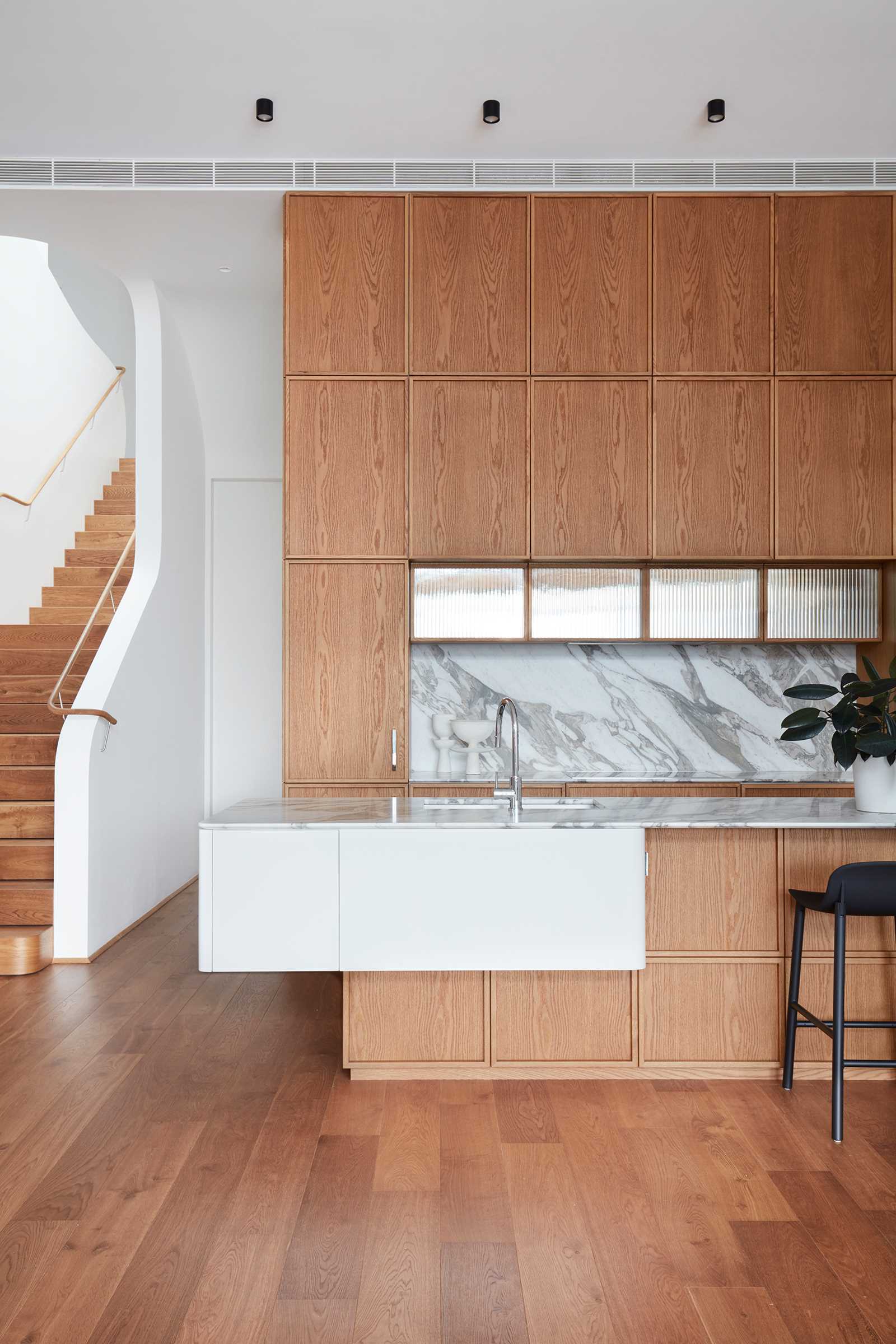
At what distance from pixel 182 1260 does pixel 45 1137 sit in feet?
2.67

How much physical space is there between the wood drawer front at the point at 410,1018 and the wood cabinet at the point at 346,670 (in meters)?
1.51

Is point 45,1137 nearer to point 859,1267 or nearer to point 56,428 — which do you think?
point 859,1267

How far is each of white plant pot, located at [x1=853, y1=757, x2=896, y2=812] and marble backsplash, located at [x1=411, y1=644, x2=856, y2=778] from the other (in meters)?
2.00

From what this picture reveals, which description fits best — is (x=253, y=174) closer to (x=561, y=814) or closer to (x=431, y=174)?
(x=431, y=174)

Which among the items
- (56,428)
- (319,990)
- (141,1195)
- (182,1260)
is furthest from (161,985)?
(56,428)

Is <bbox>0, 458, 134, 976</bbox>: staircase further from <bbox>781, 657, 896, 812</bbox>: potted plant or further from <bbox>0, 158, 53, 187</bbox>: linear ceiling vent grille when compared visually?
<bbox>781, 657, 896, 812</bbox>: potted plant

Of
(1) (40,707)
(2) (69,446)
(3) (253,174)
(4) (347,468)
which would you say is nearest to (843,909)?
(4) (347,468)

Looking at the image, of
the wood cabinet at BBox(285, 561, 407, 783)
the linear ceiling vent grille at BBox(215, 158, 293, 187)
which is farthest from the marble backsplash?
the linear ceiling vent grille at BBox(215, 158, 293, 187)

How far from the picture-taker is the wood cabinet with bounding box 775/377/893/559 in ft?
15.6

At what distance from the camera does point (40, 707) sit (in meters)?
6.10

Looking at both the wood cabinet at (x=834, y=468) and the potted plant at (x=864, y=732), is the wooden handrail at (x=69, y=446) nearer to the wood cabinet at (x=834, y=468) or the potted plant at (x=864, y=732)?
the wood cabinet at (x=834, y=468)

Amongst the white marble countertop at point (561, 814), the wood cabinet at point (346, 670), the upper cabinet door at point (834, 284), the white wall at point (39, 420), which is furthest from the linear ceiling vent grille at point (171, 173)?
the white wall at point (39, 420)

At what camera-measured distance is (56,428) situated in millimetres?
7801

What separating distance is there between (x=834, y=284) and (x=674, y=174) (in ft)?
2.95
